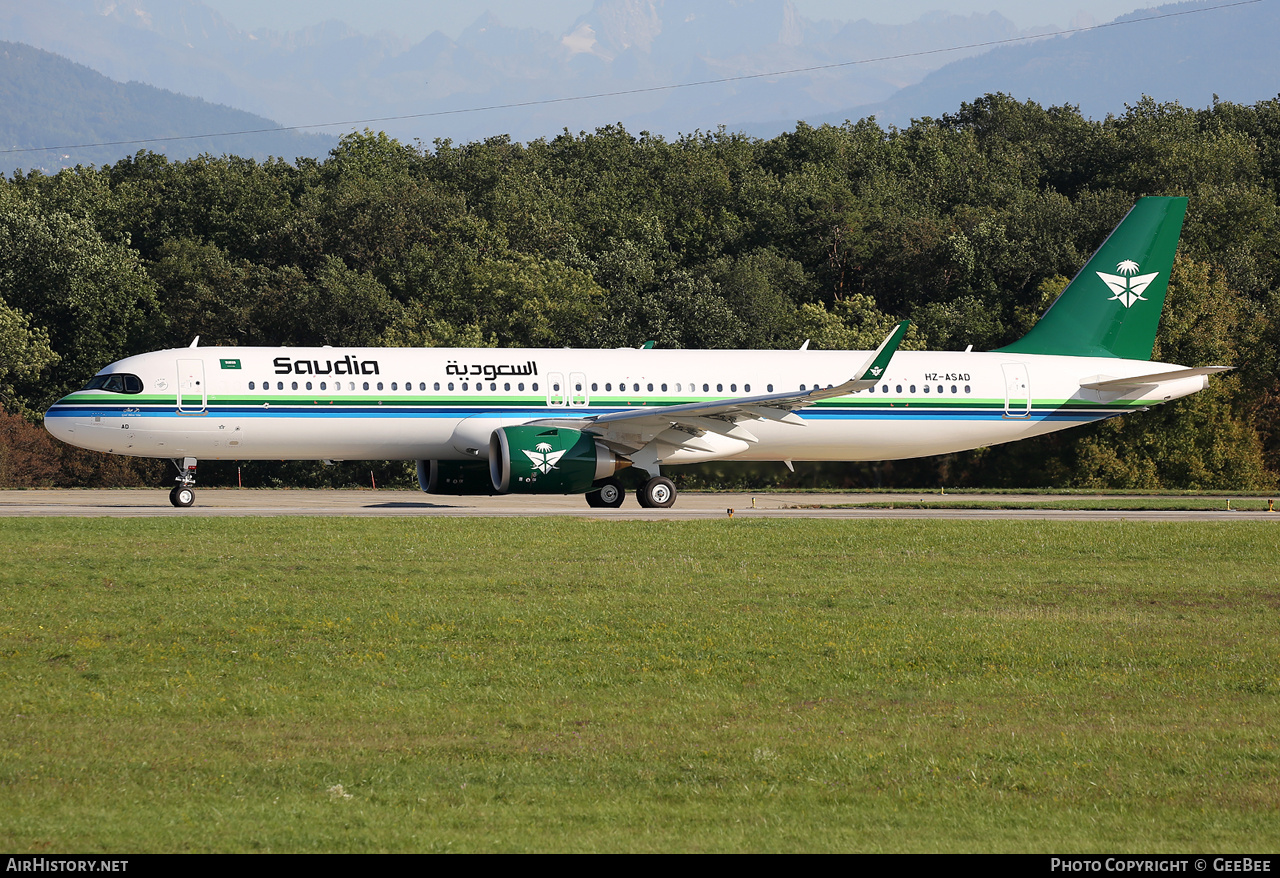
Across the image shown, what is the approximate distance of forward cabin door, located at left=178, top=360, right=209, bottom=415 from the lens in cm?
3219

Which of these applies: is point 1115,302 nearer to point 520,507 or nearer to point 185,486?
point 520,507

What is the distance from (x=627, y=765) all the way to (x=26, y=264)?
193 ft

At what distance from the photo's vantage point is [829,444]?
36.8m

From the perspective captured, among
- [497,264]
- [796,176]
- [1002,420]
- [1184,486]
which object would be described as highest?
[796,176]

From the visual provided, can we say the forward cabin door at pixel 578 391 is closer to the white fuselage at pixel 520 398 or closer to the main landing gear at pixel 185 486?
the white fuselage at pixel 520 398

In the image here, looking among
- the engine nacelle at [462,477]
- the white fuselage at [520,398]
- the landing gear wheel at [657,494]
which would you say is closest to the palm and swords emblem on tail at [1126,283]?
the white fuselage at [520,398]

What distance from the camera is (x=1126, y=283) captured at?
39656 mm

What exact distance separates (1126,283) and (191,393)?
26.7 m

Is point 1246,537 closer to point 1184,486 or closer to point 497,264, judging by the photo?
point 1184,486

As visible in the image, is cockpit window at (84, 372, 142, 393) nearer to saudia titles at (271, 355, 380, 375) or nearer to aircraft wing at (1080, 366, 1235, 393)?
Answer: saudia titles at (271, 355, 380, 375)

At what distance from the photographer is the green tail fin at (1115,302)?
39.5 m

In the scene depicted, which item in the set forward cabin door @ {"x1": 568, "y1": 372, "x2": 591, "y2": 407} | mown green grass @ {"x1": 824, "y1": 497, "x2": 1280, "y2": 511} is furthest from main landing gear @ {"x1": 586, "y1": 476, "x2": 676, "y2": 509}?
mown green grass @ {"x1": 824, "y1": 497, "x2": 1280, "y2": 511}

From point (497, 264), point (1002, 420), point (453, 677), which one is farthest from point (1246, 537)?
point (497, 264)

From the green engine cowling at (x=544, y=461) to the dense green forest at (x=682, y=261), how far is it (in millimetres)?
8254
